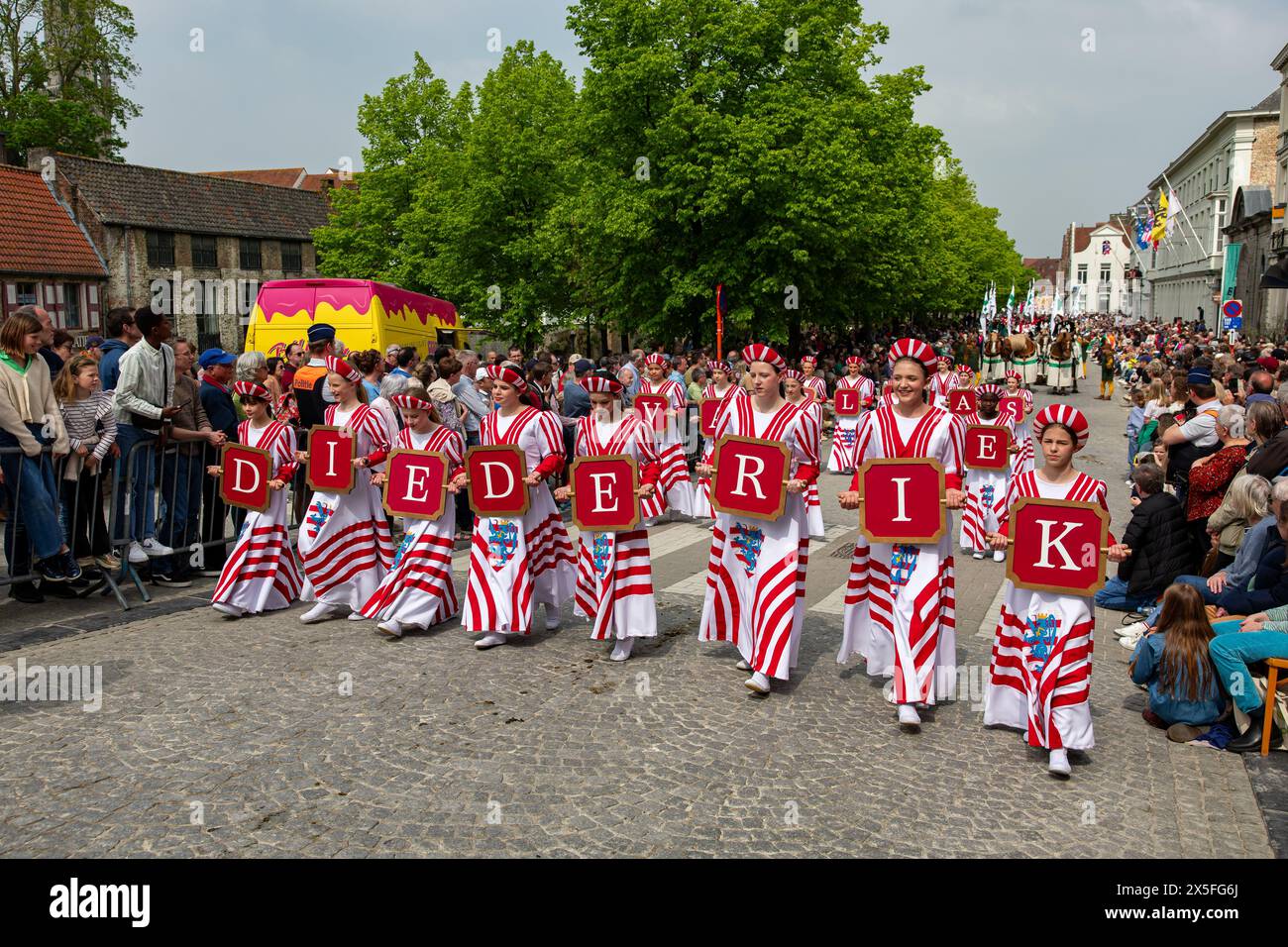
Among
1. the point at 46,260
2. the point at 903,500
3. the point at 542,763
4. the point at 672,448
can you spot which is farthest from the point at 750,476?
the point at 46,260

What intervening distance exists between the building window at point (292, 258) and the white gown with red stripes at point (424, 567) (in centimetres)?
5132

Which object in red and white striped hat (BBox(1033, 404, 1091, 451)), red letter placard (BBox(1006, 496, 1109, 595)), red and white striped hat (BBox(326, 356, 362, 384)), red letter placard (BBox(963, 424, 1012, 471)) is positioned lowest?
red letter placard (BBox(1006, 496, 1109, 595))

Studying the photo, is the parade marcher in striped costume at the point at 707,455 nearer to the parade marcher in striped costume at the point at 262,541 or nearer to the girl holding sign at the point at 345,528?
the girl holding sign at the point at 345,528

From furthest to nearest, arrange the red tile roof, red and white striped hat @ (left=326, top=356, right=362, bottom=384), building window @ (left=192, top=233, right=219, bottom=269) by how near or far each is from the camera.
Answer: building window @ (left=192, top=233, right=219, bottom=269), the red tile roof, red and white striped hat @ (left=326, top=356, right=362, bottom=384)

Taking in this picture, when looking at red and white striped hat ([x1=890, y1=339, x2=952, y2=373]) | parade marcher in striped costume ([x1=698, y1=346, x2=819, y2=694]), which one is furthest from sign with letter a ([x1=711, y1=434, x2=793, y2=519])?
red and white striped hat ([x1=890, y1=339, x2=952, y2=373])

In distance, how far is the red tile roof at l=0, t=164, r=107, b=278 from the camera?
39281mm

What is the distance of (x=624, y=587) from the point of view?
7.80 m

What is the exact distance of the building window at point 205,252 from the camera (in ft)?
167

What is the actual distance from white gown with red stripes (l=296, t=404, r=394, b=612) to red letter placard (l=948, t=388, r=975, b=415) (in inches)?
332

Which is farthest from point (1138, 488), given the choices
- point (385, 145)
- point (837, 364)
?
point (385, 145)

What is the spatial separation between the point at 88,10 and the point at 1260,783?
180 ft

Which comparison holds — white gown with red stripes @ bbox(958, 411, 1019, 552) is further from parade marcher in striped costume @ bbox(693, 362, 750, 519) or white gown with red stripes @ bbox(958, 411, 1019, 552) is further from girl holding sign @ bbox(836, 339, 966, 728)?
girl holding sign @ bbox(836, 339, 966, 728)

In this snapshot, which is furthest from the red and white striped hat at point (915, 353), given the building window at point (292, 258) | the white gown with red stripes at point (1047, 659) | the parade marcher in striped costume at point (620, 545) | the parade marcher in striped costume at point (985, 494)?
the building window at point (292, 258)

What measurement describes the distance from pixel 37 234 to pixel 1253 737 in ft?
149
